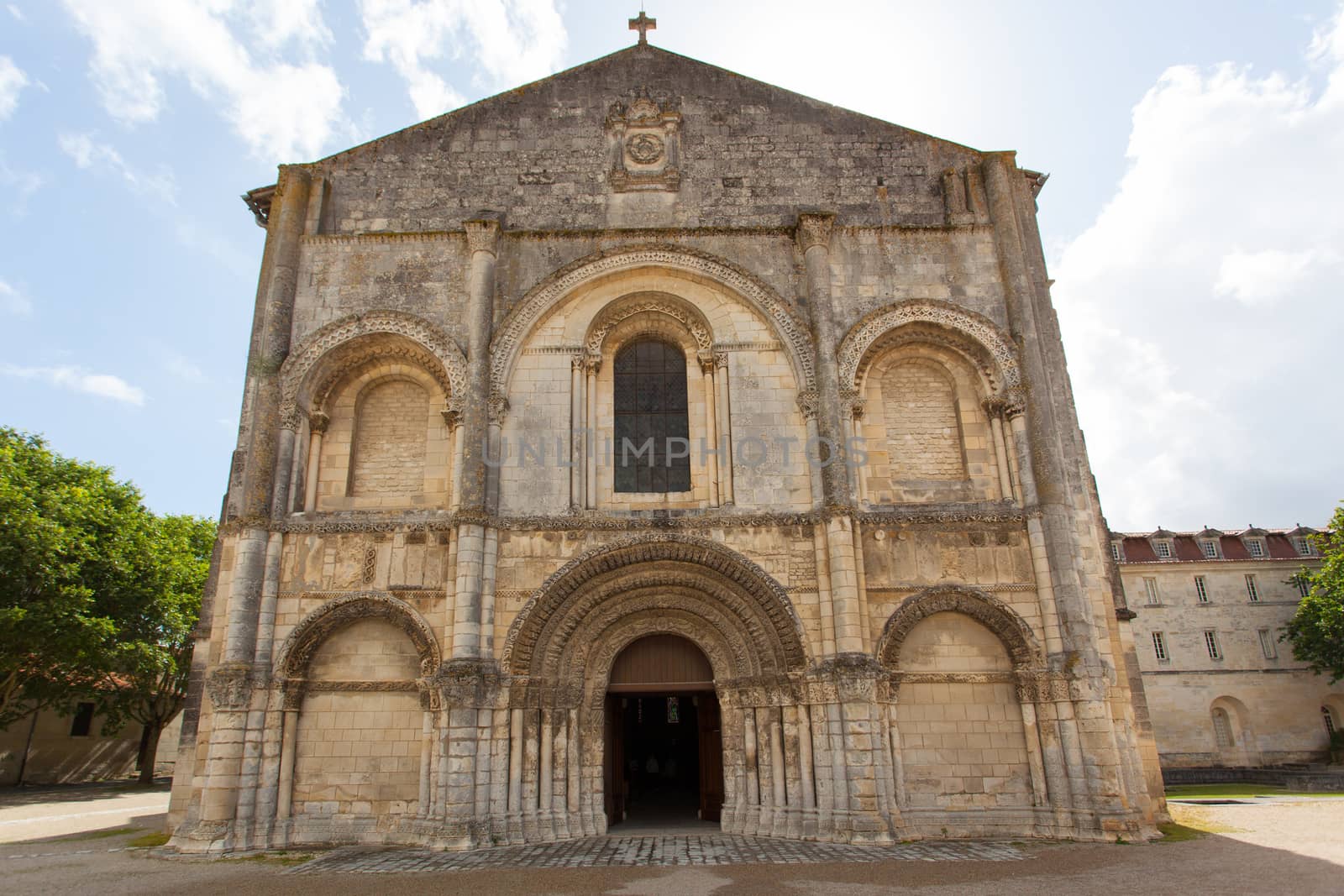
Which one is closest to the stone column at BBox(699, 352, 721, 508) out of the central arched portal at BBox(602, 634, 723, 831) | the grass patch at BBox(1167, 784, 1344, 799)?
the central arched portal at BBox(602, 634, 723, 831)

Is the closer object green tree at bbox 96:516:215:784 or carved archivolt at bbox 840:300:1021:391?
carved archivolt at bbox 840:300:1021:391

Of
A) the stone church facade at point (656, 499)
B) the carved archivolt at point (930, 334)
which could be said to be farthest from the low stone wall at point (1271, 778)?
the carved archivolt at point (930, 334)

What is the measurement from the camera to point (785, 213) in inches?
535

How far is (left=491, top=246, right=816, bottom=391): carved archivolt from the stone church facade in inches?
1.9

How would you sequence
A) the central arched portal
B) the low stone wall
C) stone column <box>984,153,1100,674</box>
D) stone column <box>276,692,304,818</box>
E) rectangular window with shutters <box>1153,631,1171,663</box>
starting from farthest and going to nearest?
1. rectangular window with shutters <box>1153,631,1171,663</box>
2. the low stone wall
3. the central arched portal
4. stone column <box>984,153,1100,674</box>
5. stone column <box>276,692,304,818</box>

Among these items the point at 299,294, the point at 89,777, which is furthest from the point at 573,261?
the point at 89,777

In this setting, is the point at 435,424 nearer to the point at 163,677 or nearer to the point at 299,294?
the point at 299,294

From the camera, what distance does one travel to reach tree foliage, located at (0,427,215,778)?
18.4 meters

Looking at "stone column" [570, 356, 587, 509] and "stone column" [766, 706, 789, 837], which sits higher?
"stone column" [570, 356, 587, 509]

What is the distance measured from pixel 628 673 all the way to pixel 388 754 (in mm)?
3493

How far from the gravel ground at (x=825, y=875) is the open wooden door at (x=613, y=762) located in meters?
2.86

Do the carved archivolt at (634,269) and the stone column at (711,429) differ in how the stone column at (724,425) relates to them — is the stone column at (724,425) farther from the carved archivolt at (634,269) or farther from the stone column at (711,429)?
the carved archivolt at (634,269)

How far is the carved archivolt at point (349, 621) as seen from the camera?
1120 cm

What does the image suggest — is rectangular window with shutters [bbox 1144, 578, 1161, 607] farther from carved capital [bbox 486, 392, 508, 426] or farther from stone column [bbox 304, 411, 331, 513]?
stone column [bbox 304, 411, 331, 513]
